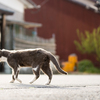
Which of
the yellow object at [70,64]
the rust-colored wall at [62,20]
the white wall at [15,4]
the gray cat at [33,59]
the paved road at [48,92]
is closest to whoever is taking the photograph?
the paved road at [48,92]

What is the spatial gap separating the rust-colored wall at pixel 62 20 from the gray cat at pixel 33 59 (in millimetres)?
14724

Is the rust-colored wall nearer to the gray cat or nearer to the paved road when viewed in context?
the gray cat

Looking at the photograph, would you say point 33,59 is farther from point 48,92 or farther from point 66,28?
point 66,28

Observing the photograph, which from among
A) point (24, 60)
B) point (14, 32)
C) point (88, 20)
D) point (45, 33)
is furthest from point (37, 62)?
point (88, 20)

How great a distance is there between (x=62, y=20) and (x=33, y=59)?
15755 millimetres

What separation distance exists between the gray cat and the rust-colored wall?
14.7 meters

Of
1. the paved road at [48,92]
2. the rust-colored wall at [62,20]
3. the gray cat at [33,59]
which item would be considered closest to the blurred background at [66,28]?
the rust-colored wall at [62,20]

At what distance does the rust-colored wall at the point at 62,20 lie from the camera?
21500 mm

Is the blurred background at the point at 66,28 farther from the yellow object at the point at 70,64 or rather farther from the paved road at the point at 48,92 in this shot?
the paved road at the point at 48,92

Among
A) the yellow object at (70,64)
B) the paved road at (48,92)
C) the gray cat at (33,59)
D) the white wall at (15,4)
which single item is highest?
the white wall at (15,4)

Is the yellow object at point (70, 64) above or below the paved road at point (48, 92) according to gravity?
below

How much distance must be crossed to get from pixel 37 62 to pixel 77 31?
51.7ft

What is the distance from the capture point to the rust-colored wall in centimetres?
2150

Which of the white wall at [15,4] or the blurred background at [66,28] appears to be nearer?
the white wall at [15,4]
